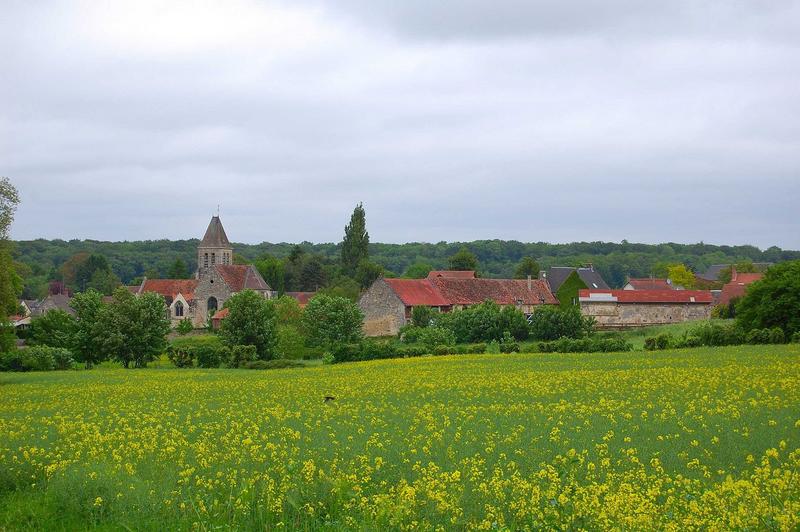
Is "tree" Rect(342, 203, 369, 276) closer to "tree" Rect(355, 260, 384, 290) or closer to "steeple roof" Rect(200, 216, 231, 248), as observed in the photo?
"tree" Rect(355, 260, 384, 290)

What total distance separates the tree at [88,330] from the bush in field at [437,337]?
24151 millimetres

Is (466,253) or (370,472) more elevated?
(466,253)

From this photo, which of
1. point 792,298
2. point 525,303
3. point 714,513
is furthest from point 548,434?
point 525,303

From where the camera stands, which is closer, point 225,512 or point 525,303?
point 225,512

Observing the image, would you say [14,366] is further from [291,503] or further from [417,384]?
[291,503]

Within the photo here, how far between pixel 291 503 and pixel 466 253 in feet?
431

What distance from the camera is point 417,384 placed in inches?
1258

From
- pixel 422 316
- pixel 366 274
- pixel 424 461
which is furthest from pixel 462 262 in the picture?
pixel 424 461

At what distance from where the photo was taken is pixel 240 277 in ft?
368

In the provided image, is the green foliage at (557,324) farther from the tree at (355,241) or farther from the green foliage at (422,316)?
the tree at (355,241)

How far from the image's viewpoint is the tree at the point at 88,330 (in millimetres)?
61156

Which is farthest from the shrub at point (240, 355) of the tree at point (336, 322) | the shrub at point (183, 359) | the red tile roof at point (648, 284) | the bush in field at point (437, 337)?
the red tile roof at point (648, 284)

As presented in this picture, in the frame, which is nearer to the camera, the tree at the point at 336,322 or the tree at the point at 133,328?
the tree at the point at 133,328

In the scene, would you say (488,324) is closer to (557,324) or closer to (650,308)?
(557,324)
